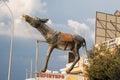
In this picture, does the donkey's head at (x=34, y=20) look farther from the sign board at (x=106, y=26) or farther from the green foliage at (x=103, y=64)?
the sign board at (x=106, y=26)

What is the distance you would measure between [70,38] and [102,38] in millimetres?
26457

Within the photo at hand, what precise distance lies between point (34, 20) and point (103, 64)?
6.76 metres

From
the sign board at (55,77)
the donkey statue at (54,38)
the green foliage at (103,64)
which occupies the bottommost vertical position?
the sign board at (55,77)

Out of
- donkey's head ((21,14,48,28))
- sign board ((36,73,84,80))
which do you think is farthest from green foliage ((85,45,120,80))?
donkey's head ((21,14,48,28))

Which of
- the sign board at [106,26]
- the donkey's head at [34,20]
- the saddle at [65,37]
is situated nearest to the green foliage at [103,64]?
the saddle at [65,37]

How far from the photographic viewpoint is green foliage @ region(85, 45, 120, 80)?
30344 mm

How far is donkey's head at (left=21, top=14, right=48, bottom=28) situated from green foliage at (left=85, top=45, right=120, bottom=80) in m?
5.60

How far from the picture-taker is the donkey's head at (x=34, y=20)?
92.5ft

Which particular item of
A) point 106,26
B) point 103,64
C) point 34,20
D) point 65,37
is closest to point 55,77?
point 65,37

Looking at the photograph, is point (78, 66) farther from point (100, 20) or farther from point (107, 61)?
point (107, 61)

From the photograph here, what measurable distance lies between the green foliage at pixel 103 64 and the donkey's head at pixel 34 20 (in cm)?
560

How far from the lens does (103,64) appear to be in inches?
1225

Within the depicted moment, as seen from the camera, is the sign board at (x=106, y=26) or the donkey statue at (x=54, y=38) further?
the sign board at (x=106, y=26)

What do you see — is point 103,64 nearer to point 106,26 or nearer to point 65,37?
point 65,37
